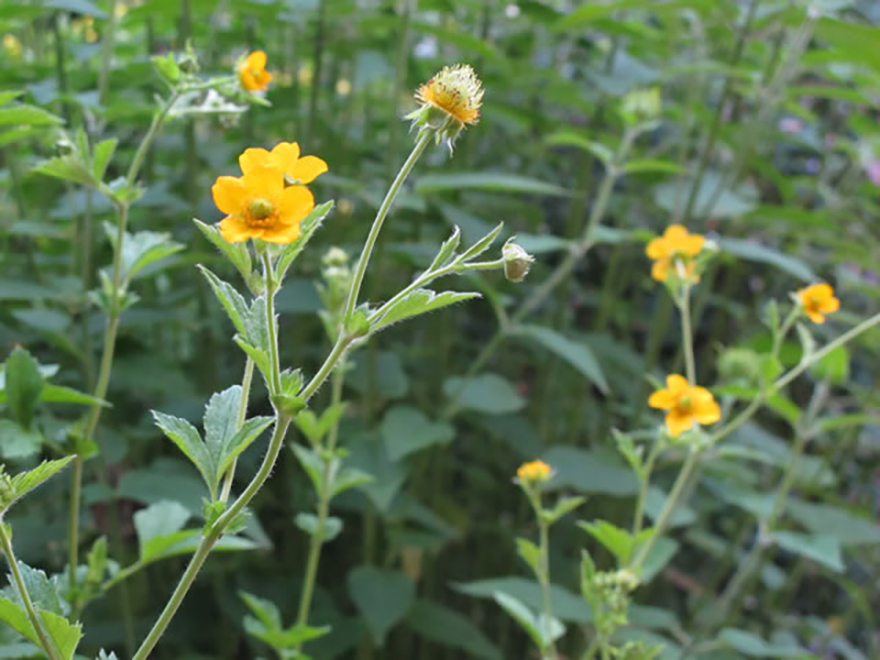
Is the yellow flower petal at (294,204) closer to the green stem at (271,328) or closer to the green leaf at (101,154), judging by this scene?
the green stem at (271,328)

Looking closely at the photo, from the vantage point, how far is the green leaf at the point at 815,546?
112 centimetres

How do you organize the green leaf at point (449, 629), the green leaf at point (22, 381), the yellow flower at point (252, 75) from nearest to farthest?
1. the green leaf at point (22, 381)
2. the yellow flower at point (252, 75)
3. the green leaf at point (449, 629)

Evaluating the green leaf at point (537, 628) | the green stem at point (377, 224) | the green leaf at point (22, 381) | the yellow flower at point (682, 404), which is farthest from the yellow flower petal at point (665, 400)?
the green leaf at point (22, 381)

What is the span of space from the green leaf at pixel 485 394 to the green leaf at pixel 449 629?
32cm

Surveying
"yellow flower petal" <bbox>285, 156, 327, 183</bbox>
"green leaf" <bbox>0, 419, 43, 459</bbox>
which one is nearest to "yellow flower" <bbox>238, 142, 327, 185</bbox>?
"yellow flower petal" <bbox>285, 156, 327, 183</bbox>

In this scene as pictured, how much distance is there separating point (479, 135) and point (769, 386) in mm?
1109

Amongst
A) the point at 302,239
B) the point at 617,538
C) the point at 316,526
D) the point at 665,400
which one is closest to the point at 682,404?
the point at 665,400

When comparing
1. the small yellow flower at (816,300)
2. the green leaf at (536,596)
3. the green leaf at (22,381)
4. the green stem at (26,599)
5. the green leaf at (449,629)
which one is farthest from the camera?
the green leaf at (449,629)

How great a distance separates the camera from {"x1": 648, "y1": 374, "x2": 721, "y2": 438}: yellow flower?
0.84 m

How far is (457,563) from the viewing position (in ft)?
5.46

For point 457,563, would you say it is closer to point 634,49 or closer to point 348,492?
point 348,492

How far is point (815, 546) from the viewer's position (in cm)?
116

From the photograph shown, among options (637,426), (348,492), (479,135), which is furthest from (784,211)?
(348,492)

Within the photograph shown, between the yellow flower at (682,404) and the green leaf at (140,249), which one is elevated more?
the green leaf at (140,249)
